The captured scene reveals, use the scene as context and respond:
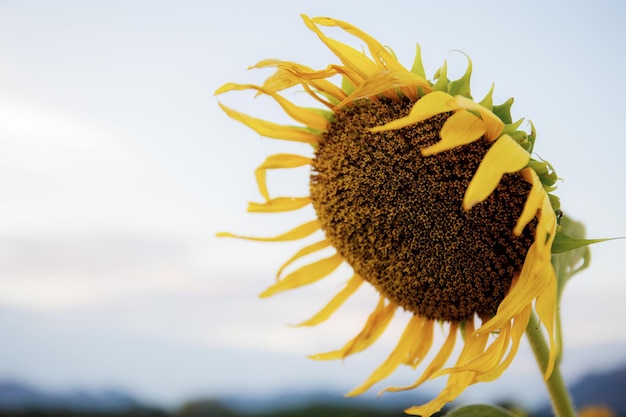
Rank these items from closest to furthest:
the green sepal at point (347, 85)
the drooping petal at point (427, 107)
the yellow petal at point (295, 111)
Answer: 1. the drooping petal at point (427, 107)
2. the green sepal at point (347, 85)
3. the yellow petal at point (295, 111)

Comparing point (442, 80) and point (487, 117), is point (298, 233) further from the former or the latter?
point (487, 117)

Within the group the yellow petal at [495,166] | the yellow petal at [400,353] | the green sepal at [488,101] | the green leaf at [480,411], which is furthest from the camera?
the yellow petal at [400,353]

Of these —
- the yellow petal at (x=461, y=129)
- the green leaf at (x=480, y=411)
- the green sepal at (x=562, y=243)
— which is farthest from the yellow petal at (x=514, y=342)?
the yellow petal at (x=461, y=129)

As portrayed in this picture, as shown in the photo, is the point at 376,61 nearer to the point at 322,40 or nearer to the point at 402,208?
the point at 322,40

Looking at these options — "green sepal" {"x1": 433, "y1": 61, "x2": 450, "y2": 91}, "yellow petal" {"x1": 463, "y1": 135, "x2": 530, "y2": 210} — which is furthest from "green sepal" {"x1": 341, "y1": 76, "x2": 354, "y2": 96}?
"yellow petal" {"x1": 463, "y1": 135, "x2": 530, "y2": 210}

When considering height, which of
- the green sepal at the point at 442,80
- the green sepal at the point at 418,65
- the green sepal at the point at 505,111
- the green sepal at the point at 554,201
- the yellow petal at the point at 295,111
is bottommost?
the green sepal at the point at 554,201

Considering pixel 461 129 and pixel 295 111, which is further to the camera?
pixel 295 111

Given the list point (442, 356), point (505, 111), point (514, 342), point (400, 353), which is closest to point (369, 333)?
point (400, 353)

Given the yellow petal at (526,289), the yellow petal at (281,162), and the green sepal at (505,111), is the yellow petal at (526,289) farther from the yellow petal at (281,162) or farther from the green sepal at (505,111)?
the yellow petal at (281,162)
